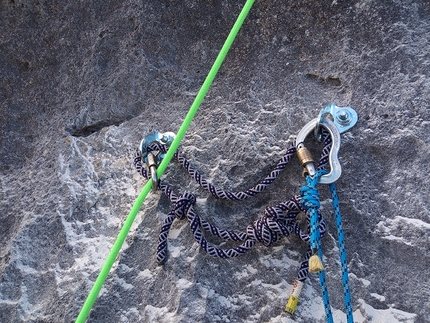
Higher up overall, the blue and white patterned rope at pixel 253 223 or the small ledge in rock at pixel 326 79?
the small ledge in rock at pixel 326 79

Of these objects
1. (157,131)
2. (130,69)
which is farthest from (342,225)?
(130,69)

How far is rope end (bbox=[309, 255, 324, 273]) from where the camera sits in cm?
→ 90

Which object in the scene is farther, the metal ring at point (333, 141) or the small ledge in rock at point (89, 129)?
the small ledge in rock at point (89, 129)

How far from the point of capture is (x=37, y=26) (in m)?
1.39

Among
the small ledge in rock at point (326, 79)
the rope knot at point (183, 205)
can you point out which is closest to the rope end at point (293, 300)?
the rope knot at point (183, 205)

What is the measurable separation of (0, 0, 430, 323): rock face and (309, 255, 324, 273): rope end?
10 cm

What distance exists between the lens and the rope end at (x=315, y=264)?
900 mm

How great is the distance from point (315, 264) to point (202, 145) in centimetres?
40

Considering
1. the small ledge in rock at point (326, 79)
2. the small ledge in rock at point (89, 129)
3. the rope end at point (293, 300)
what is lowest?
the rope end at point (293, 300)

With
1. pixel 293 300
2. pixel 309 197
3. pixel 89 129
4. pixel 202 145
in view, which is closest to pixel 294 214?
pixel 309 197

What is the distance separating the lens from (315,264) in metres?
0.90

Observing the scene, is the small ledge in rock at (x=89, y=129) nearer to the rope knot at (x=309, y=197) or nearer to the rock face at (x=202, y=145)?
the rock face at (x=202, y=145)

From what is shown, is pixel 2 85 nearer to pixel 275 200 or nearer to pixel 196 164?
pixel 196 164

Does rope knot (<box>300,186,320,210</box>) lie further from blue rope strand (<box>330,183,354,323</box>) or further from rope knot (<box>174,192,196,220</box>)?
rope knot (<box>174,192,196,220</box>)
